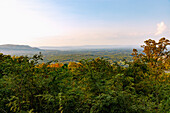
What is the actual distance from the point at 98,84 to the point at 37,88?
129 centimetres

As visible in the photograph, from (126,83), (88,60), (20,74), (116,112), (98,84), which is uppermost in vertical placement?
(88,60)

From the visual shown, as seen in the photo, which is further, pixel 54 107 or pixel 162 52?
pixel 162 52

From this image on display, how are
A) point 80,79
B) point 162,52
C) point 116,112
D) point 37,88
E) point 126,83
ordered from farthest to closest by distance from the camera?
point 162,52 → point 126,83 → point 80,79 → point 37,88 → point 116,112

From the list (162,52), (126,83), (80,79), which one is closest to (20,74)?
(80,79)

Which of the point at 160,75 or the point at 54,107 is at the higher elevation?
the point at 160,75

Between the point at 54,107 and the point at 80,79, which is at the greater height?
the point at 80,79

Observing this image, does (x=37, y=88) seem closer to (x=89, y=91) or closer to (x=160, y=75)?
(x=89, y=91)

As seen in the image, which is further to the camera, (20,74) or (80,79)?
(80,79)

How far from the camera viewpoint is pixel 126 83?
3.34 meters

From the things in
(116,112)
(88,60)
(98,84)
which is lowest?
(116,112)

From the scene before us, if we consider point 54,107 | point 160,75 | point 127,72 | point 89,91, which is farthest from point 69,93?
point 160,75

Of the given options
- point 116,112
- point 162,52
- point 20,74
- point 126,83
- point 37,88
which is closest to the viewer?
point 116,112

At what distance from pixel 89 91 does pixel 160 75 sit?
2.64 m

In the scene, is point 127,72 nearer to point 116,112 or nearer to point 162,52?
point 116,112
